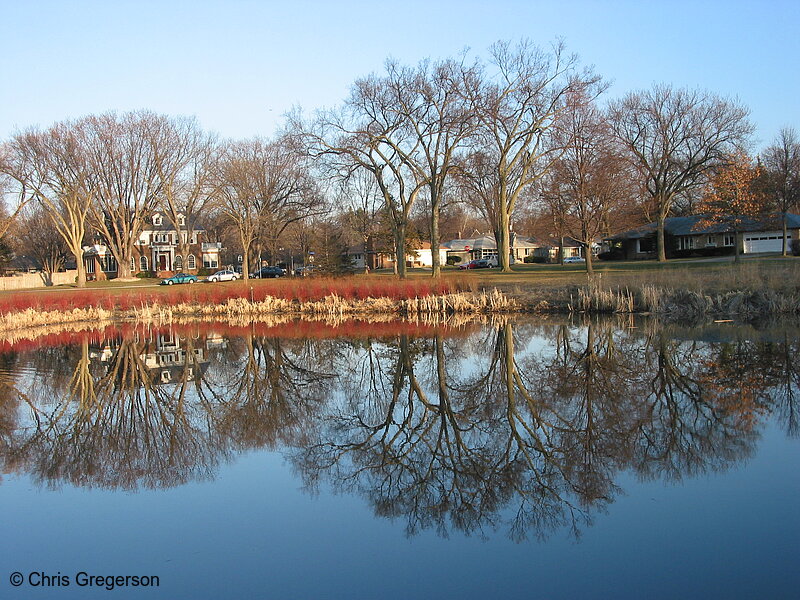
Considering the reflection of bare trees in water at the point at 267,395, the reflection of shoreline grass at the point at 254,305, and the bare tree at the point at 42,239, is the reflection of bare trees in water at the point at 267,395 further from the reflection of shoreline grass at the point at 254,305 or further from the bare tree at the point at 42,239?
the bare tree at the point at 42,239

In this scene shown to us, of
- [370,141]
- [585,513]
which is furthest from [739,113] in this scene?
[585,513]

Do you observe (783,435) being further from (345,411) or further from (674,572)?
(345,411)

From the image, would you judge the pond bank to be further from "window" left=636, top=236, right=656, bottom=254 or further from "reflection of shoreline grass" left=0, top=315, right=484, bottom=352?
"window" left=636, top=236, right=656, bottom=254

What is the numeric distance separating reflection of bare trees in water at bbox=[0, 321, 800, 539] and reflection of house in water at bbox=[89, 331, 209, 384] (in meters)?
0.15

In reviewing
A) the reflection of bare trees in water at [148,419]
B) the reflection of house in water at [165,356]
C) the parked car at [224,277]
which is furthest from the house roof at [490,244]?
the reflection of bare trees in water at [148,419]

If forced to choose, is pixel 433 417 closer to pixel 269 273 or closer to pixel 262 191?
pixel 262 191

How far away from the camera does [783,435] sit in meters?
9.94

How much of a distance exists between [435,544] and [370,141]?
122 ft

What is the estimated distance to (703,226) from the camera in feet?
156

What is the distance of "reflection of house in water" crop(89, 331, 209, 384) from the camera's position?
17.0 m

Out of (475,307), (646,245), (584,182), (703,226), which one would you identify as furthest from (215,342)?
(646,245)

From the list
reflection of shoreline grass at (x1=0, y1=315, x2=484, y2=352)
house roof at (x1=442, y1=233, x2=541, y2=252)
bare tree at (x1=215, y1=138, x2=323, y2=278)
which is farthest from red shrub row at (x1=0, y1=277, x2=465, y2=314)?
house roof at (x1=442, y1=233, x2=541, y2=252)

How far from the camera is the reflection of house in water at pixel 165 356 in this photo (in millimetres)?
17047

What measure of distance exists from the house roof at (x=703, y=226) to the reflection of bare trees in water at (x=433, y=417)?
29.9 meters
